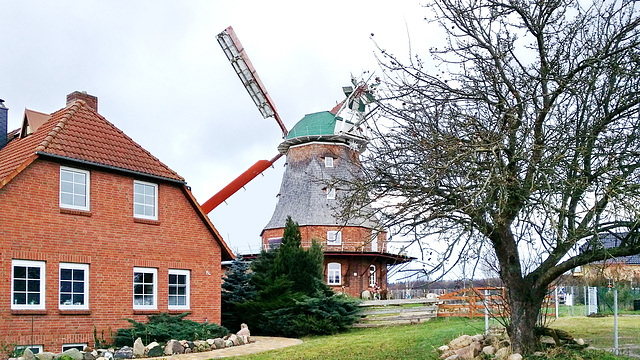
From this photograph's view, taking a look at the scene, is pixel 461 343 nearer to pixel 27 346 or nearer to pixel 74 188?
pixel 27 346

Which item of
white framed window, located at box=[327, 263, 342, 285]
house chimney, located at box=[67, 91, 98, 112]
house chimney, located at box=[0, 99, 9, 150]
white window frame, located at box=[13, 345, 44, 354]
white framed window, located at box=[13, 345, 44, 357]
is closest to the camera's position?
white framed window, located at box=[13, 345, 44, 357]

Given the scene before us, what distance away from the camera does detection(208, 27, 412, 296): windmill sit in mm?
38562

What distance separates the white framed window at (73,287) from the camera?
17250mm

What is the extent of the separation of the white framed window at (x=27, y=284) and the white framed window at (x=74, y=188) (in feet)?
5.81

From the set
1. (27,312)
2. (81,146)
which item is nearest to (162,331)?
(27,312)

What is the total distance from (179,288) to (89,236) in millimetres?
3745

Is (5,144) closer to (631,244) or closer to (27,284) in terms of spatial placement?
(27,284)

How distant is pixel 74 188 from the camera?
17.9m

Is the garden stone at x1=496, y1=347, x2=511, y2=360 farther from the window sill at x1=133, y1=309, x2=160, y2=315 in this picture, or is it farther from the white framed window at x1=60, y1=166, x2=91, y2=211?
the white framed window at x1=60, y1=166, x2=91, y2=211

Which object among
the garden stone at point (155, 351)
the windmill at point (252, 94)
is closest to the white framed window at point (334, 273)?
the windmill at point (252, 94)

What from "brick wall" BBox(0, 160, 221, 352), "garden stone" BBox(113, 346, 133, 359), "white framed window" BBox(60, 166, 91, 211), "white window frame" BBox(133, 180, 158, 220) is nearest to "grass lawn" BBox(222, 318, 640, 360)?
"garden stone" BBox(113, 346, 133, 359)

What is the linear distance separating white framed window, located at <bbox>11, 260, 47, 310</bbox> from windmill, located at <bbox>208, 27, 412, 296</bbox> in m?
20.8

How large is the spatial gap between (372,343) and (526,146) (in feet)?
27.1

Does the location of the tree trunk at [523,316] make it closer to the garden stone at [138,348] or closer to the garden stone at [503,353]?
the garden stone at [503,353]
